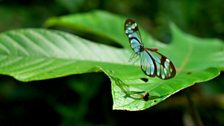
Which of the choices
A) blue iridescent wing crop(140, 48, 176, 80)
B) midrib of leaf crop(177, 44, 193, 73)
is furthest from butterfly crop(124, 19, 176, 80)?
midrib of leaf crop(177, 44, 193, 73)

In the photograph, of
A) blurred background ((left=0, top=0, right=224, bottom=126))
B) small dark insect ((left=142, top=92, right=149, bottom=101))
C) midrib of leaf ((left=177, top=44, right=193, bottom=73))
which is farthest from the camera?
blurred background ((left=0, top=0, right=224, bottom=126))

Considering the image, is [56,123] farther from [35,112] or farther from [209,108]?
[209,108]

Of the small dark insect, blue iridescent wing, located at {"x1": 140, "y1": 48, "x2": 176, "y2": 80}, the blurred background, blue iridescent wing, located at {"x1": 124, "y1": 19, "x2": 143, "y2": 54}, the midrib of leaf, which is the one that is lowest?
the small dark insect

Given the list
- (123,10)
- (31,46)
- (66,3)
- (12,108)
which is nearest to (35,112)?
(12,108)

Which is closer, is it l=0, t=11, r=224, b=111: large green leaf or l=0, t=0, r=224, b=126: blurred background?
l=0, t=11, r=224, b=111: large green leaf

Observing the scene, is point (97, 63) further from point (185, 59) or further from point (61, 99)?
point (61, 99)

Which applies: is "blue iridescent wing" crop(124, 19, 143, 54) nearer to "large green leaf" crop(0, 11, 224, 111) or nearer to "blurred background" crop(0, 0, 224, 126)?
"large green leaf" crop(0, 11, 224, 111)

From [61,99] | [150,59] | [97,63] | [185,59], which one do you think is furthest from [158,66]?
[61,99]
